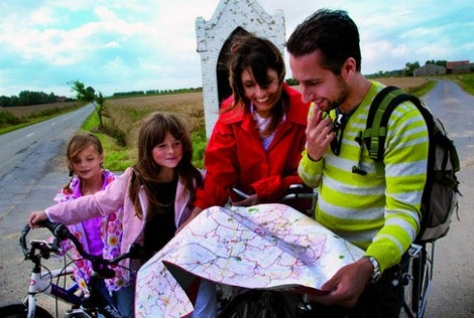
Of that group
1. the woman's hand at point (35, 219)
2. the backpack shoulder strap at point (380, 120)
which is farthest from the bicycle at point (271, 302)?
the woman's hand at point (35, 219)

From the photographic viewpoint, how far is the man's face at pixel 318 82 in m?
1.52

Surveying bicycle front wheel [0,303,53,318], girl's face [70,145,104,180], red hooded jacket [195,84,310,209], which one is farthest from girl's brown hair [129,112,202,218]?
bicycle front wheel [0,303,53,318]

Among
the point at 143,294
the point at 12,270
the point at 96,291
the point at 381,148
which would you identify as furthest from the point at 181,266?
the point at 12,270

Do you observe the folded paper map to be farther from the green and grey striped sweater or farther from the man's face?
the man's face

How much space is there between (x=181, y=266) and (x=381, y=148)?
0.74 m

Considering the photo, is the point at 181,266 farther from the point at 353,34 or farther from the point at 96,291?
the point at 96,291

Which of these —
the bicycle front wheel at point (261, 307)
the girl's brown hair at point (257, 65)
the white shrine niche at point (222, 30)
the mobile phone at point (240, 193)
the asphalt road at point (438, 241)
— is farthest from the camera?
the white shrine niche at point (222, 30)

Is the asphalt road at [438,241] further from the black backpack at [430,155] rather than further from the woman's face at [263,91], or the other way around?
the black backpack at [430,155]

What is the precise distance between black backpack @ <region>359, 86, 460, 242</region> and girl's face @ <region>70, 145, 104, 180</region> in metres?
1.85

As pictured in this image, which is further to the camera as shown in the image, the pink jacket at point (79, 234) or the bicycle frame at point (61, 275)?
the pink jacket at point (79, 234)

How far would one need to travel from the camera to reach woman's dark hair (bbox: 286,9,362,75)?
1492mm

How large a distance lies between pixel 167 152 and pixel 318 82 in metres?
1.06

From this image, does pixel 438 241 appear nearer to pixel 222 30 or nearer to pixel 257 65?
pixel 257 65

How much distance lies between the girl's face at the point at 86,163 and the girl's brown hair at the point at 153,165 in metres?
0.54
